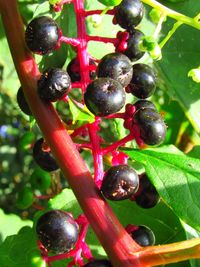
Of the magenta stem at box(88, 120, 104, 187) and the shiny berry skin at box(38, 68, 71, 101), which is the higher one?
the shiny berry skin at box(38, 68, 71, 101)

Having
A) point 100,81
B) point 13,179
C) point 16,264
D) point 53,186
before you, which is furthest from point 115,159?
point 13,179

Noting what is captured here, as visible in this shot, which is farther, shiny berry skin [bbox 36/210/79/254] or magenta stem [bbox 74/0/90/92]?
magenta stem [bbox 74/0/90/92]

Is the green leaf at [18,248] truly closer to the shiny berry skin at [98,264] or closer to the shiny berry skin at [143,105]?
the shiny berry skin at [98,264]

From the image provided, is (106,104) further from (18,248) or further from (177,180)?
(18,248)

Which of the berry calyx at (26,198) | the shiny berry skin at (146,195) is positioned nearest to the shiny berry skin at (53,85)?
the shiny berry skin at (146,195)

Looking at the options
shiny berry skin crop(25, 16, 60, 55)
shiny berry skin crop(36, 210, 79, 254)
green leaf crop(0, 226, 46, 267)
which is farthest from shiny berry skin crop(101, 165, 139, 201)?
green leaf crop(0, 226, 46, 267)

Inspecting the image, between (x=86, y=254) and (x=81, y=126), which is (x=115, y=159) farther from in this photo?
(x=86, y=254)

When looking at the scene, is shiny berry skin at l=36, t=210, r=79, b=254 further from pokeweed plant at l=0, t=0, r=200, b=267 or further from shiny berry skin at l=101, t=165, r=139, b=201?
shiny berry skin at l=101, t=165, r=139, b=201
